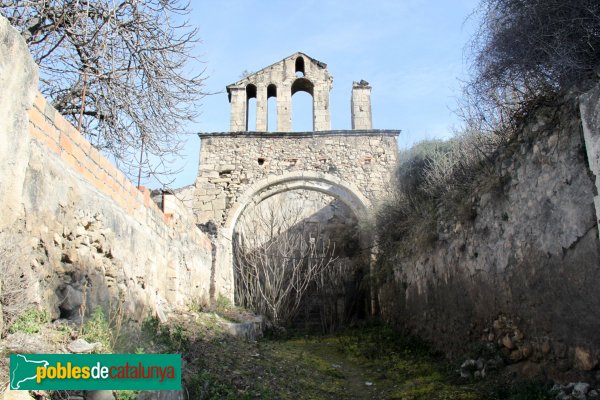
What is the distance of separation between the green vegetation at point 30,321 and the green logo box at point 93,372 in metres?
0.30

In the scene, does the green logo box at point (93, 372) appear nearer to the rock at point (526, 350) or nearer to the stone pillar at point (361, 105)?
the rock at point (526, 350)

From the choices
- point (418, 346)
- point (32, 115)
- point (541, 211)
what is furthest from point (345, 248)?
point (32, 115)

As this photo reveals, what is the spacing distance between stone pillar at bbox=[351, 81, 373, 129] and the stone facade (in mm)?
760

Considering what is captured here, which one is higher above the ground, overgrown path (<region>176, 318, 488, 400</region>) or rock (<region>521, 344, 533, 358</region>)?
rock (<region>521, 344, 533, 358</region>)

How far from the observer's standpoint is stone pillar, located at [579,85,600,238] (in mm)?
3709

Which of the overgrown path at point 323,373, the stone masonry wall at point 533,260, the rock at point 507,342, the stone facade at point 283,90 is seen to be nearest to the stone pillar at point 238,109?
the stone facade at point 283,90

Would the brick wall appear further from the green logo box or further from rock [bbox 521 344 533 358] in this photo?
rock [bbox 521 344 533 358]

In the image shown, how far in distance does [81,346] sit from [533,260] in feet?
12.9

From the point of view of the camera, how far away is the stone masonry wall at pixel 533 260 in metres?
3.91

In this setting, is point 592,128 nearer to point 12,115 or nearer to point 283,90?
point 12,115

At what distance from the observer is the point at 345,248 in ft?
48.3

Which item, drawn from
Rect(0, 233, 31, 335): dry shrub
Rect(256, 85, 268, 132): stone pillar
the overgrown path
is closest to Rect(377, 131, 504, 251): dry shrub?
the overgrown path

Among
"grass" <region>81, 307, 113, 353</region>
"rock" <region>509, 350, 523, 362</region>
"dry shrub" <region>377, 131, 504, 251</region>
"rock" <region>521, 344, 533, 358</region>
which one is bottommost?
"rock" <region>509, 350, 523, 362</region>

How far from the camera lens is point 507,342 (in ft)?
16.6
